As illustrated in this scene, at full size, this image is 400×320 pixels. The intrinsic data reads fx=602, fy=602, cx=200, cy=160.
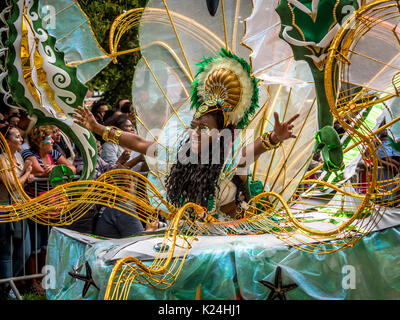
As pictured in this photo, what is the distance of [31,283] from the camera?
482cm

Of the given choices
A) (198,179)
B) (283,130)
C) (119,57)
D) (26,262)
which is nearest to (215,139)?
(198,179)

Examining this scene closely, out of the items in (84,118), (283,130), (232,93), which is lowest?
(283,130)

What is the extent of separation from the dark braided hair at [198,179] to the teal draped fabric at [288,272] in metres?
0.38

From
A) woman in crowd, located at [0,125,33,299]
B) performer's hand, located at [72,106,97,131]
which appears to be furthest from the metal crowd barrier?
performer's hand, located at [72,106,97,131]

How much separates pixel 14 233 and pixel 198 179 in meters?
2.02

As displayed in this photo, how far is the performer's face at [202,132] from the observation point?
3.32m

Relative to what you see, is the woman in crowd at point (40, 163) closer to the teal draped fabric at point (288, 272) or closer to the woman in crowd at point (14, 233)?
the woman in crowd at point (14, 233)

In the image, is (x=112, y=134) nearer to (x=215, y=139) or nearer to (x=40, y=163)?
(x=215, y=139)

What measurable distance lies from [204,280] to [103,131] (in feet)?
3.54

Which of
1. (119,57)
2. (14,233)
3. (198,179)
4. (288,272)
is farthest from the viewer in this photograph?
(119,57)

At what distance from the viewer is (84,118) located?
11.4 ft

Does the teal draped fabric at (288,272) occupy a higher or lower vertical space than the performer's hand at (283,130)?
lower
